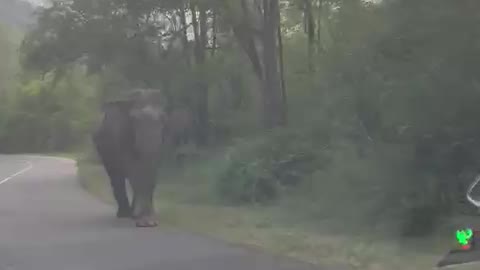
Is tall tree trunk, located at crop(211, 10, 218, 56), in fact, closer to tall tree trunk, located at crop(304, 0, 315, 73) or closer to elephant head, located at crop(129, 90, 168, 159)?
tall tree trunk, located at crop(304, 0, 315, 73)

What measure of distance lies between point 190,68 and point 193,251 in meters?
16.6

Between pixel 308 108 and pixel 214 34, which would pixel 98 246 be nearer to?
pixel 308 108

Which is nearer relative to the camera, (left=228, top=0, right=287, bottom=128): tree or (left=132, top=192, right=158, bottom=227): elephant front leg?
(left=132, top=192, right=158, bottom=227): elephant front leg

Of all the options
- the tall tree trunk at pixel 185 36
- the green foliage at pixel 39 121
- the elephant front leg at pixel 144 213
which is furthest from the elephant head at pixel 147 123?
the green foliage at pixel 39 121

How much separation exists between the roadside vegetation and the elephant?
0.77 metres

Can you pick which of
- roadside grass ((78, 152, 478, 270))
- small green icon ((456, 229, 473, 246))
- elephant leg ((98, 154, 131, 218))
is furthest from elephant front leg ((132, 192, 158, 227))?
small green icon ((456, 229, 473, 246))

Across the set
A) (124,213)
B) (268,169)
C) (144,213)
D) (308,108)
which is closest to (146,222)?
(144,213)

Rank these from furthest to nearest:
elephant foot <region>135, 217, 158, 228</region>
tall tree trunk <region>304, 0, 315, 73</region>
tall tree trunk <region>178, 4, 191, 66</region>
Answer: tall tree trunk <region>178, 4, 191, 66</region> < tall tree trunk <region>304, 0, 315, 73</region> < elephant foot <region>135, 217, 158, 228</region>

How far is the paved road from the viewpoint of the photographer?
11719 mm

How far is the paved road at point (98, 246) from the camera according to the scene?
38.4 ft

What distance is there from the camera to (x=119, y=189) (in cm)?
1875

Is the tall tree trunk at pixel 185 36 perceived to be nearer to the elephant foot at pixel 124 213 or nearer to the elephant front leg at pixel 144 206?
the elephant foot at pixel 124 213

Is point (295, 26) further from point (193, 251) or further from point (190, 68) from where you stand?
point (193, 251)

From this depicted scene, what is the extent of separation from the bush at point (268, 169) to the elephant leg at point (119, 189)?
233 centimetres
